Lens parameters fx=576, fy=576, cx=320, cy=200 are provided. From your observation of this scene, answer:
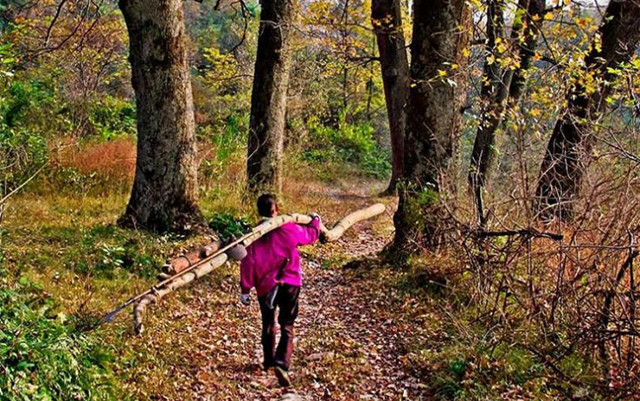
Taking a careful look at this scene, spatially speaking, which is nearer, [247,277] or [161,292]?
[247,277]

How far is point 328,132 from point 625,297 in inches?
894

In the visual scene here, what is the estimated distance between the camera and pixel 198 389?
4953mm

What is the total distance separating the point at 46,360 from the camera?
11.6 ft

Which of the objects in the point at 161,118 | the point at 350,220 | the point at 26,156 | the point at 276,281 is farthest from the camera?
the point at 350,220

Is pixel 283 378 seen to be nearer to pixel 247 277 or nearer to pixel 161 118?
pixel 247 277

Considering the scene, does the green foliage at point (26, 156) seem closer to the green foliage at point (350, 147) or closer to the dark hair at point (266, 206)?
the dark hair at point (266, 206)

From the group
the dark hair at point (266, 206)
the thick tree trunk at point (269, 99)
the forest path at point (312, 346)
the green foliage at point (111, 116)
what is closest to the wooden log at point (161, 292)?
the forest path at point (312, 346)

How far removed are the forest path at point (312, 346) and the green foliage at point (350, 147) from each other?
1732cm

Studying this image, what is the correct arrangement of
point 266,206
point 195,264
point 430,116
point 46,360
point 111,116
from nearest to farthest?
point 46,360 → point 266,206 → point 195,264 → point 430,116 → point 111,116

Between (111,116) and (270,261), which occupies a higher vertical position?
(270,261)

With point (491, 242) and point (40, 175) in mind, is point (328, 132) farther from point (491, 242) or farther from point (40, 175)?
point (491, 242)

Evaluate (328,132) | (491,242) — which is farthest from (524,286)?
(328,132)

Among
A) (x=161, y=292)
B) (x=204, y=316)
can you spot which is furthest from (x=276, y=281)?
(x=204, y=316)

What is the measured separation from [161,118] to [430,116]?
369 centimetres
